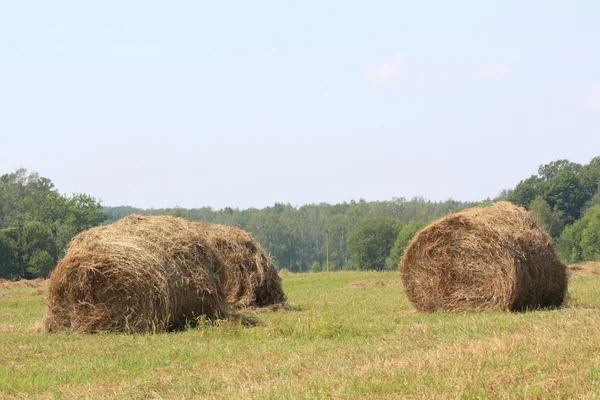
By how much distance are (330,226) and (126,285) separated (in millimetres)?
145598

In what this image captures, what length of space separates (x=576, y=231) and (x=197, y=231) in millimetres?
84794

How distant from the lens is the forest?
8275 centimetres

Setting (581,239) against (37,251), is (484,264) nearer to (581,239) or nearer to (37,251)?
(37,251)

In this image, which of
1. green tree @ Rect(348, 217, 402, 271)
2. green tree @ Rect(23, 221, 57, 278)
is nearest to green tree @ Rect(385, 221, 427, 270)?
green tree @ Rect(348, 217, 402, 271)

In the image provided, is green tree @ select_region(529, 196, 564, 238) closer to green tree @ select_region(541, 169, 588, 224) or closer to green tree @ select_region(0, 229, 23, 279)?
green tree @ select_region(541, 169, 588, 224)

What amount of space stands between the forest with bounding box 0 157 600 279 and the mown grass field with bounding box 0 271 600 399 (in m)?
53.9

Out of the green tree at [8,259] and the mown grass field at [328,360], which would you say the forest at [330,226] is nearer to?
the green tree at [8,259]

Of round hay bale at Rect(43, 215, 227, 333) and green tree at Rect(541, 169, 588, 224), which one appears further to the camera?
green tree at Rect(541, 169, 588, 224)

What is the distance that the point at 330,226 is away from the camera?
6329 inches

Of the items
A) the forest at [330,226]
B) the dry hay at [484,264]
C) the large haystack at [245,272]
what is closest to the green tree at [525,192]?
the forest at [330,226]

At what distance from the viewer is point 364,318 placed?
16.6 m

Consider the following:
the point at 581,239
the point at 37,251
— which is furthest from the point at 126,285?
the point at 581,239

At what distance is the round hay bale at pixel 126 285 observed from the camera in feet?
50.9

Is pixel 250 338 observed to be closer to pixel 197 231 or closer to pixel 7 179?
pixel 197 231
